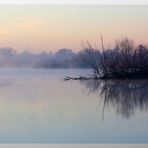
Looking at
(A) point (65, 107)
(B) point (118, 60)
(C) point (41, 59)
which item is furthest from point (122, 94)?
(C) point (41, 59)

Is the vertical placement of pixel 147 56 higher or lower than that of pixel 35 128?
higher

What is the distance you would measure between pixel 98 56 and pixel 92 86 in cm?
14

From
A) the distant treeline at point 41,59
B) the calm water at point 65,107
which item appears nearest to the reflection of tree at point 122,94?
the calm water at point 65,107

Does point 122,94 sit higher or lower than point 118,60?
lower

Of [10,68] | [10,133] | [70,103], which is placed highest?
[10,68]

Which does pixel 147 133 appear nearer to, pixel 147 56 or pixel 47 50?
pixel 147 56

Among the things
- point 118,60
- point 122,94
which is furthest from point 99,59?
point 122,94

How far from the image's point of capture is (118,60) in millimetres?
2129

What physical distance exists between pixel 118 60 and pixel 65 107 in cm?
32

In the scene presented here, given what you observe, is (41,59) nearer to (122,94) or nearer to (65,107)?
(65,107)

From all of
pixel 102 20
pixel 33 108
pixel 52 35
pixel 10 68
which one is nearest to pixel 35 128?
pixel 33 108

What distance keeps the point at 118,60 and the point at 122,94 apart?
153 millimetres

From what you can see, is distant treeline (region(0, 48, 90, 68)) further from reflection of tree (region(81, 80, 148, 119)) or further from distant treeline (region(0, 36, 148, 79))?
reflection of tree (region(81, 80, 148, 119))

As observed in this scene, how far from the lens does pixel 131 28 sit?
2113mm
